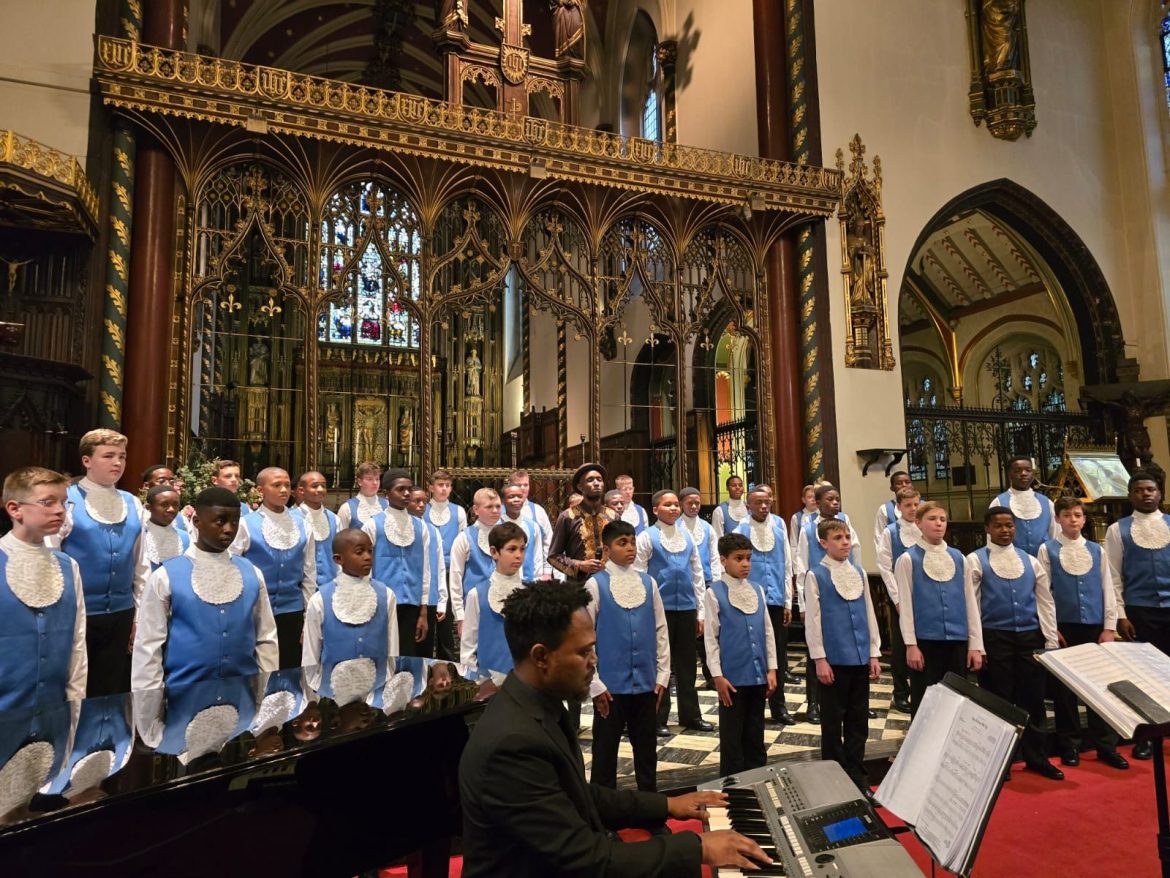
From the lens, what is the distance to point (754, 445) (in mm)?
11195

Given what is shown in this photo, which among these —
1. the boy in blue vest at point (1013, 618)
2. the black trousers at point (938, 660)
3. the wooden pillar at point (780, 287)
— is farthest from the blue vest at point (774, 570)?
the wooden pillar at point (780, 287)

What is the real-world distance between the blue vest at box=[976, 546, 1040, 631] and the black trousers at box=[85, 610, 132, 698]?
5.05 m

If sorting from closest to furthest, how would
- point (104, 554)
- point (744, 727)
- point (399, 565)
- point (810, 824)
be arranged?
1. point (810, 824)
2. point (104, 554)
3. point (744, 727)
4. point (399, 565)

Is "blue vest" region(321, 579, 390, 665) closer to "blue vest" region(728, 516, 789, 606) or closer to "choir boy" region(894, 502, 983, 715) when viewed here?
"choir boy" region(894, 502, 983, 715)

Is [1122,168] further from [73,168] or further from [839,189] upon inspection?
[73,168]

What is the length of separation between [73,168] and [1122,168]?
14.4 m

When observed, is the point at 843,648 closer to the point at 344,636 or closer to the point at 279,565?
the point at 344,636

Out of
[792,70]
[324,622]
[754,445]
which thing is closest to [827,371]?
[754,445]

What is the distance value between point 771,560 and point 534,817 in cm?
561

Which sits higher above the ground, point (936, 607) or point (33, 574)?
point (33, 574)

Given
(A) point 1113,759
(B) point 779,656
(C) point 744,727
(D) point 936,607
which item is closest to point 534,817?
(C) point 744,727

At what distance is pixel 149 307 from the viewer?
7.57 metres

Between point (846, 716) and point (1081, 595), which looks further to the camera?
point (1081, 595)

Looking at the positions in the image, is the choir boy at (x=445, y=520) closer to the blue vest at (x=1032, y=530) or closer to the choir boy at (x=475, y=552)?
the choir boy at (x=475, y=552)
